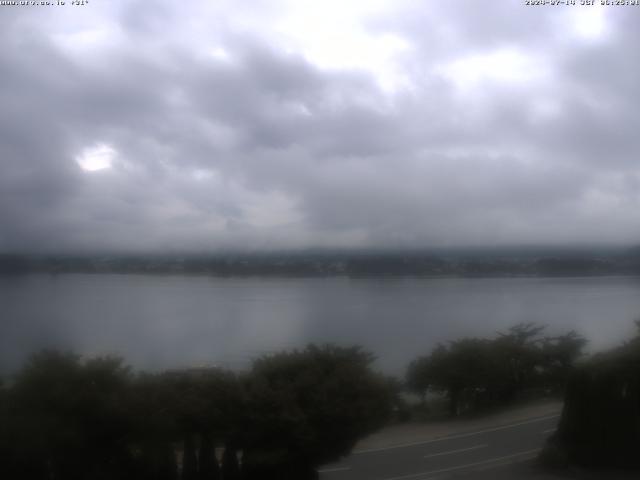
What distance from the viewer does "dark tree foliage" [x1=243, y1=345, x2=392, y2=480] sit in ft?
31.4

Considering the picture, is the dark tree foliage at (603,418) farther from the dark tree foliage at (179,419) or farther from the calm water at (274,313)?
the dark tree foliage at (179,419)

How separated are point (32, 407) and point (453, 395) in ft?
22.7

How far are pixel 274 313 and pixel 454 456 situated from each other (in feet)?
19.3

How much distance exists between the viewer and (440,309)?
1370cm

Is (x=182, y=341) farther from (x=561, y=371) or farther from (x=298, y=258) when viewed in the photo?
(x=561, y=371)

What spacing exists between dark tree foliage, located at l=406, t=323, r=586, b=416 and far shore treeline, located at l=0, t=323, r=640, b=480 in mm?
19

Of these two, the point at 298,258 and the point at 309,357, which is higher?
the point at 298,258

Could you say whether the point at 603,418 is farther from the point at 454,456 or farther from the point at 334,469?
the point at 334,469

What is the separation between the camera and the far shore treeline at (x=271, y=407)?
8844mm

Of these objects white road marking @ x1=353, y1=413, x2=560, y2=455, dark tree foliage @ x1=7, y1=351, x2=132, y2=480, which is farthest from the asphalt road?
dark tree foliage @ x1=7, y1=351, x2=132, y2=480

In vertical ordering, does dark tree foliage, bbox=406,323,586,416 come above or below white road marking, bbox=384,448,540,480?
above

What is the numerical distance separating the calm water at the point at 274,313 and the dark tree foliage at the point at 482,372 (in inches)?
14.2

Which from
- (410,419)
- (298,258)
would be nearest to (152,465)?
(410,419)

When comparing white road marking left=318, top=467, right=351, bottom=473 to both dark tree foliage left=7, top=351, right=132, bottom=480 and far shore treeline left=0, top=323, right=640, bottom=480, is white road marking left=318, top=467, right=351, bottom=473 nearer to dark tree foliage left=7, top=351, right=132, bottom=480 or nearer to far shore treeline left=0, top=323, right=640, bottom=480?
far shore treeline left=0, top=323, right=640, bottom=480
